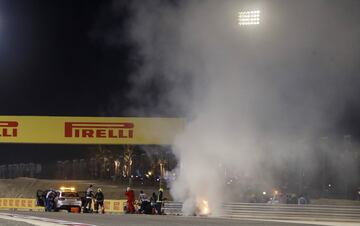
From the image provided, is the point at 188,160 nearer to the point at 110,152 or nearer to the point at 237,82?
the point at 237,82

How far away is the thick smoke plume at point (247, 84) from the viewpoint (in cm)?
1866

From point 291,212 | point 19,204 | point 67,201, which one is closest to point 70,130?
point 67,201

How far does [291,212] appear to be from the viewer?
19109 mm

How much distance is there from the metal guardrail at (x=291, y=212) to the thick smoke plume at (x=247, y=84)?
80 cm

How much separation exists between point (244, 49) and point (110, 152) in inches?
2758

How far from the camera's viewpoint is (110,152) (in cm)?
8831

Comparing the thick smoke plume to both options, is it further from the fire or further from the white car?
the white car

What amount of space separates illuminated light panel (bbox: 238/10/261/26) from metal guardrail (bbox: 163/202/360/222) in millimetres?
5908

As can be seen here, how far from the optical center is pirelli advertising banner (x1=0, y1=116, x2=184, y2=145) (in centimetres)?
2606

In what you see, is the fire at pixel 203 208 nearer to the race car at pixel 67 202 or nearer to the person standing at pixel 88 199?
the person standing at pixel 88 199

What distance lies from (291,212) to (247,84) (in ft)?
14.5

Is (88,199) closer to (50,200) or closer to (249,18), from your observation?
(50,200)

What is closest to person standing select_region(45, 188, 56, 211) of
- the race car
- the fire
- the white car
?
the race car

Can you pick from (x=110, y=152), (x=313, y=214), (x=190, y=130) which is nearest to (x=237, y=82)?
(x=190, y=130)
